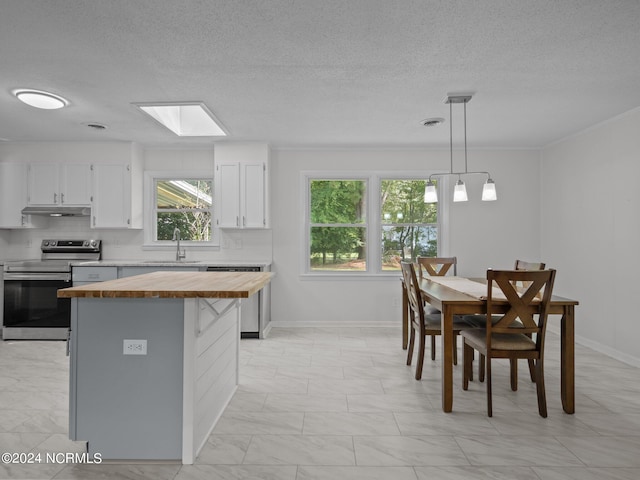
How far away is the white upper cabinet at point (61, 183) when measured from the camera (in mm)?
5023

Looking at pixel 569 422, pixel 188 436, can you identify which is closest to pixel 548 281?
pixel 569 422

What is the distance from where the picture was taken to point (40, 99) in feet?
11.3

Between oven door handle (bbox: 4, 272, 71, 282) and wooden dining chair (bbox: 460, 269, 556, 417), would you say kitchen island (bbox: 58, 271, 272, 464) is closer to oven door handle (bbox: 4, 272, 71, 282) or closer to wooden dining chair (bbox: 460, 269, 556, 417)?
wooden dining chair (bbox: 460, 269, 556, 417)

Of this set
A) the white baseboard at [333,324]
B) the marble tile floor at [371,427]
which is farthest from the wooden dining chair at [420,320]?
the white baseboard at [333,324]

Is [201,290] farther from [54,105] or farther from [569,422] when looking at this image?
[54,105]

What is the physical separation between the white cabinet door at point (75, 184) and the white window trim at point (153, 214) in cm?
65

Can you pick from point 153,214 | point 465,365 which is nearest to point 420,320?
point 465,365

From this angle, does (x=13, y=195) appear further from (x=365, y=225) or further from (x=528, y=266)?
(x=528, y=266)

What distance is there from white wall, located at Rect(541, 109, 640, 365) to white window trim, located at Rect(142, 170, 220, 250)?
4223 millimetres

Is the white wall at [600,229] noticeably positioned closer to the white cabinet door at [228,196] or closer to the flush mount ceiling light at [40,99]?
the white cabinet door at [228,196]

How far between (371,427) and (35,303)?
4083mm

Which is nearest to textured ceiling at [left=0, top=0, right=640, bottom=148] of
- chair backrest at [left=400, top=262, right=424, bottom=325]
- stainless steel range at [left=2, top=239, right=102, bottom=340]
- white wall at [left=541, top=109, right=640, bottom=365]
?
white wall at [left=541, top=109, right=640, bottom=365]

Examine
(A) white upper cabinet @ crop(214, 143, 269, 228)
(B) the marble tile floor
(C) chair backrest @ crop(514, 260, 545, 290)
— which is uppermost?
(A) white upper cabinet @ crop(214, 143, 269, 228)

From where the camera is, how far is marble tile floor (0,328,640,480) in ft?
6.80
